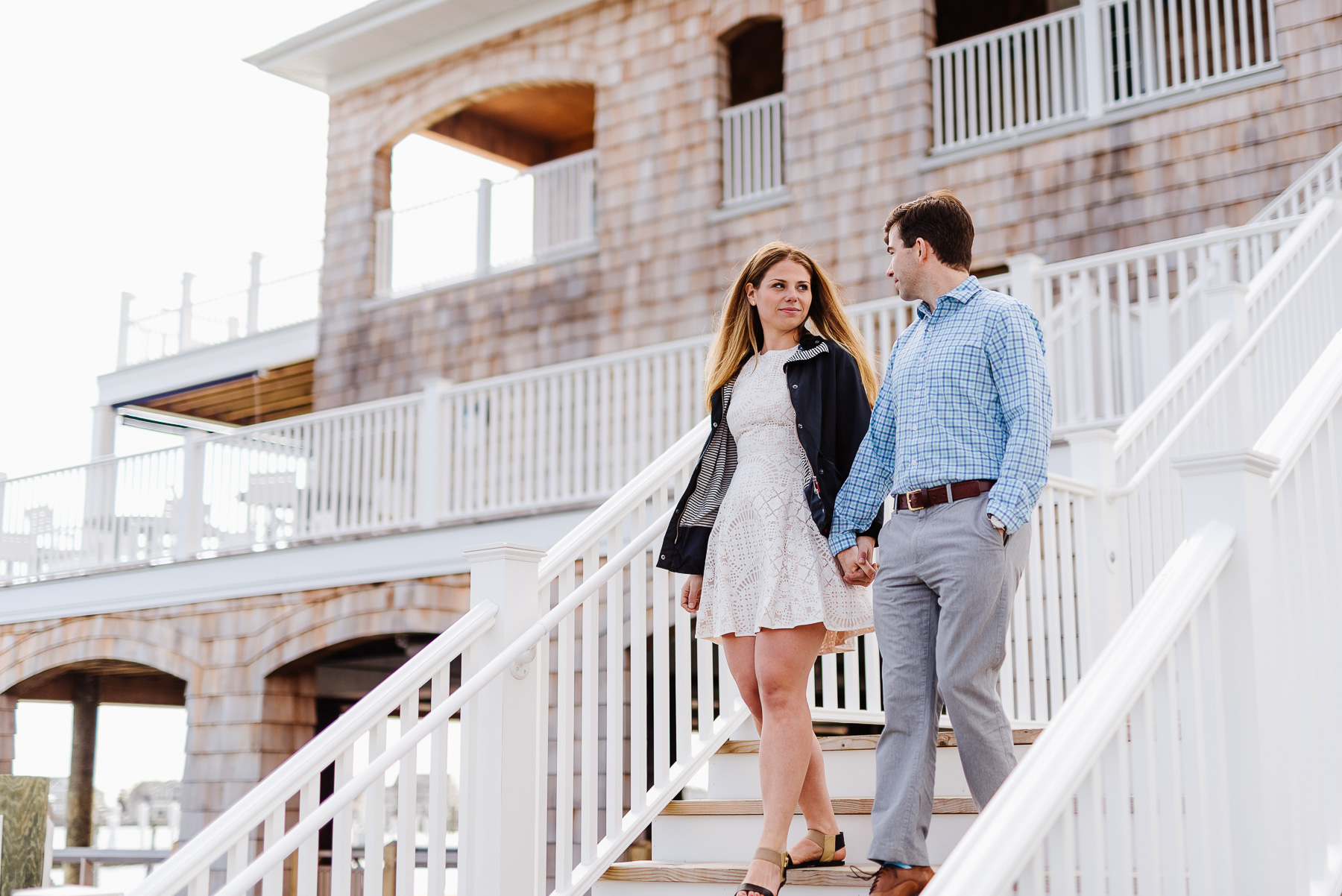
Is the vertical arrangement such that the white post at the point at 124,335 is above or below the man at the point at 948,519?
above

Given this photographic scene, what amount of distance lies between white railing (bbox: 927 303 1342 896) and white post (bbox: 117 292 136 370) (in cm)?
1610

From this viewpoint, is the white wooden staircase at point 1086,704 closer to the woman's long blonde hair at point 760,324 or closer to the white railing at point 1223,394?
the white railing at point 1223,394

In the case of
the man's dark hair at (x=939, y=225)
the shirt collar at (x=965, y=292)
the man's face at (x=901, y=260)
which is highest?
the man's dark hair at (x=939, y=225)

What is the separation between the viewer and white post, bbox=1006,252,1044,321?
23.7 feet

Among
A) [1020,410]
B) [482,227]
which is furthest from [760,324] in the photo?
[482,227]

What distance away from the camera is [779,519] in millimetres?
3391

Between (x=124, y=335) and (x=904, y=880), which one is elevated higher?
(x=124, y=335)

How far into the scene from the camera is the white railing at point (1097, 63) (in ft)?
31.7

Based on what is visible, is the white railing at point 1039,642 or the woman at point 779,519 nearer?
the woman at point 779,519

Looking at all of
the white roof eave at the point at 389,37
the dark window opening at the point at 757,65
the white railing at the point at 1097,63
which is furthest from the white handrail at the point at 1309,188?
the white roof eave at the point at 389,37

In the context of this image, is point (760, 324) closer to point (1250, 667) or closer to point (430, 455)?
point (1250, 667)

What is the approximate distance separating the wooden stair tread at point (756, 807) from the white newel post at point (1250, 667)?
4.13ft

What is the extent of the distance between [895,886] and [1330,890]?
2.77ft

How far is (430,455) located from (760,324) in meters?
6.34
